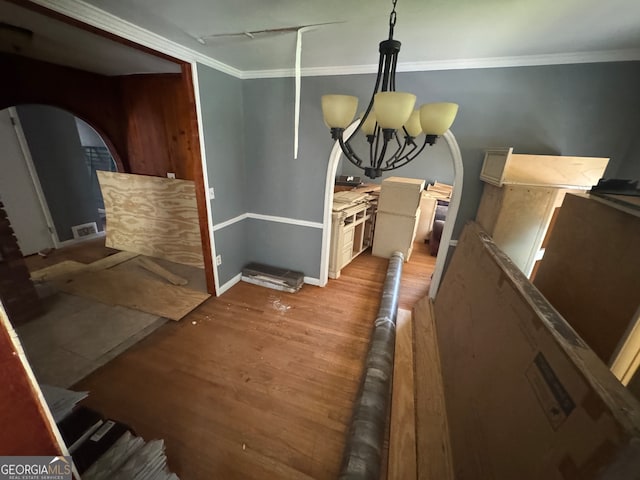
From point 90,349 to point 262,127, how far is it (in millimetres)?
2519

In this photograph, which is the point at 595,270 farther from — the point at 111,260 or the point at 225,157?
the point at 111,260

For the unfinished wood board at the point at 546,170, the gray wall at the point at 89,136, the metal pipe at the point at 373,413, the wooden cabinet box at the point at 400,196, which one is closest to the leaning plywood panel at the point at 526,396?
the metal pipe at the point at 373,413

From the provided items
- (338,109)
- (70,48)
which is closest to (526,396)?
(338,109)

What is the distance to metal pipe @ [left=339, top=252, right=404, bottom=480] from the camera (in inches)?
46.0

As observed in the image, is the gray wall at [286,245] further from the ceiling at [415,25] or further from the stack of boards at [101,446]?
the stack of boards at [101,446]

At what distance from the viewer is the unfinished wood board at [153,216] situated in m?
3.20

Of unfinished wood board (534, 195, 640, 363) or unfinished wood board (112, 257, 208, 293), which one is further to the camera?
unfinished wood board (112, 257, 208, 293)

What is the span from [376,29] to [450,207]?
1.57 meters

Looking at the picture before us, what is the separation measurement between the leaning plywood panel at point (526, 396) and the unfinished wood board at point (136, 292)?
239cm

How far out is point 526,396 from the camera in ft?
2.60

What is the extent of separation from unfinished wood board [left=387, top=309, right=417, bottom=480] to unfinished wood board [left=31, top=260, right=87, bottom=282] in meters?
3.83

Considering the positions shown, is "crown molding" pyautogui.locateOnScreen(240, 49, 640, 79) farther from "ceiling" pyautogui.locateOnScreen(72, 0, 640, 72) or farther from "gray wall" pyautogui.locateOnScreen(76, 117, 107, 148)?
"gray wall" pyautogui.locateOnScreen(76, 117, 107, 148)

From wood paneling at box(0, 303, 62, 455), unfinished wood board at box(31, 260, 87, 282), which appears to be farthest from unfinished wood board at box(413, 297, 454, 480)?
unfinished wood board at box(31, 260, 87, 282)

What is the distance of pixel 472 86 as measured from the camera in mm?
1916
